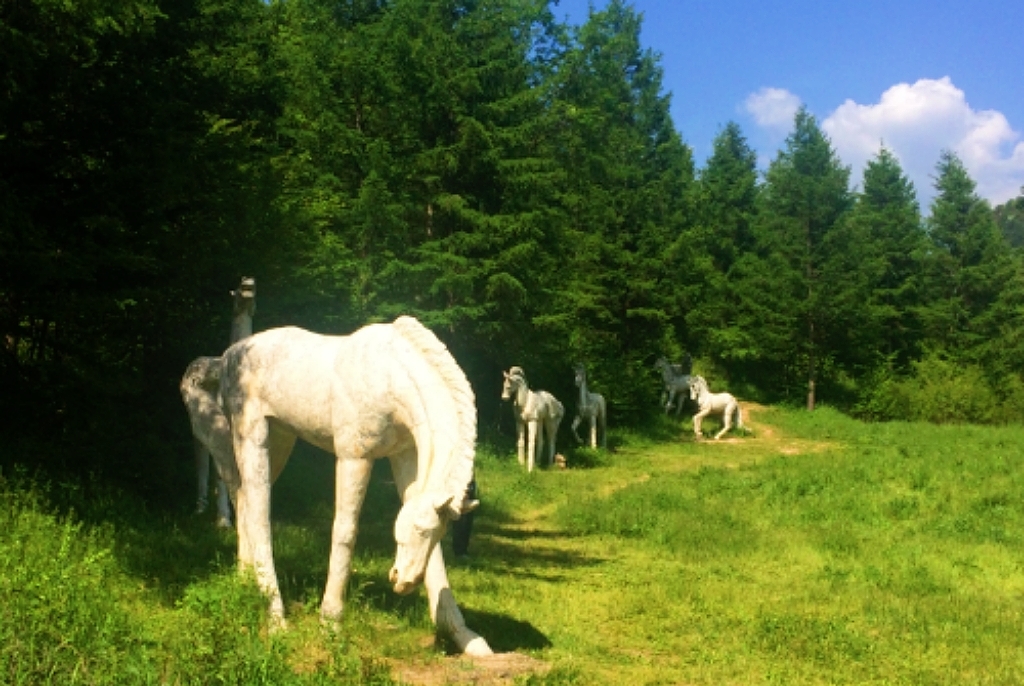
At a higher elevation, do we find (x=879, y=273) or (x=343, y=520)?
(x=879, y=273)

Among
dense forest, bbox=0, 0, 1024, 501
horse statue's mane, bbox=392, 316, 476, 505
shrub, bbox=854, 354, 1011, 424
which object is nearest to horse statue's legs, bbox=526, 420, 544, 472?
dense forest, bbox=0, 0, 1024, 501

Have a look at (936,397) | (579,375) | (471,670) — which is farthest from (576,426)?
(936,397)

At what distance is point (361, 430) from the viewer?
637cm

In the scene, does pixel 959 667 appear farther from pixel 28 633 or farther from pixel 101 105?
pixel 101 105

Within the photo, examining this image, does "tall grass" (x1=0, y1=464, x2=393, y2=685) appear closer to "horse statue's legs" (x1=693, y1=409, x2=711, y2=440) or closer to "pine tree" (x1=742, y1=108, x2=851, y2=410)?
"horse statue's legs" (x1=693, y1=409, x2=711, y2=440)

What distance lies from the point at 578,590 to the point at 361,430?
12.1ft

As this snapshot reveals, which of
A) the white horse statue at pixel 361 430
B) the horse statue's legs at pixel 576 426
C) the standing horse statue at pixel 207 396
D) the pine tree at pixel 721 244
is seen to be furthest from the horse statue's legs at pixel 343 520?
the pine tree at pixel 721 244

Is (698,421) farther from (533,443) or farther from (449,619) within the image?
(449,619)

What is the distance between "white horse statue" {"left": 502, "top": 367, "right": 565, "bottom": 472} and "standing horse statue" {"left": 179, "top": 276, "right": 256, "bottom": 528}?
9393 mm

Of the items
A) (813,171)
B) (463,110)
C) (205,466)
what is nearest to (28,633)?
(205,466)

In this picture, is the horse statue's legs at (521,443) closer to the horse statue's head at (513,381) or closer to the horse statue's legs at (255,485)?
the horse statue's head at (513,381)

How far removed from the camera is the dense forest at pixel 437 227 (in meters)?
9.77

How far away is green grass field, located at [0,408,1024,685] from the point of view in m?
5.54

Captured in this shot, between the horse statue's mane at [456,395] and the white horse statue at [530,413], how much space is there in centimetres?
1246
